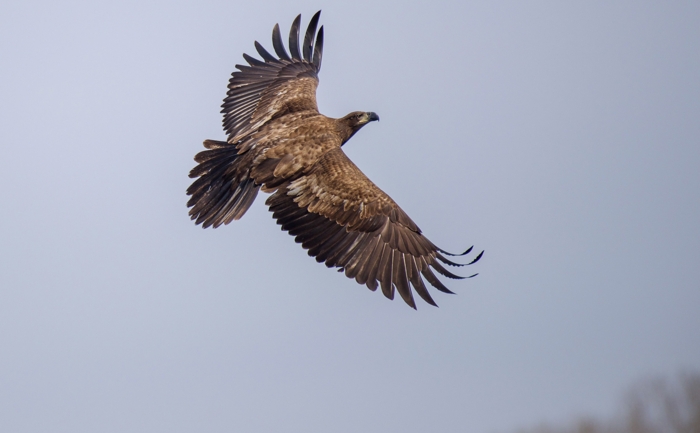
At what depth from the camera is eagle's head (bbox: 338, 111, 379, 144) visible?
12656 millimetres

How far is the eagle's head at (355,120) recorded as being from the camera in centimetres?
1266

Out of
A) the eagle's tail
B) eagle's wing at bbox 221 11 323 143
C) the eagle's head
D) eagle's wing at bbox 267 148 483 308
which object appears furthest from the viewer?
eagle's wing at bbox 221 11 323 143

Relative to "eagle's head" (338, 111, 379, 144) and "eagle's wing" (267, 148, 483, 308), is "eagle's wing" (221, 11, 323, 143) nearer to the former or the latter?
"eagle's head" (338, 111, 379, 144)

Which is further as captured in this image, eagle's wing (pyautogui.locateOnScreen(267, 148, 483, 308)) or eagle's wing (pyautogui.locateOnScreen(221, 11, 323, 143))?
eagle's wing (pyautogui.locateOnScreen(221, 11, 323, 143))

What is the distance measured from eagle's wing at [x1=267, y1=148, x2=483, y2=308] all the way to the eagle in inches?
0.4

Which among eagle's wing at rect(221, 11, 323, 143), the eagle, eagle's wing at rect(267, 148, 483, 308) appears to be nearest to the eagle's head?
the eagle

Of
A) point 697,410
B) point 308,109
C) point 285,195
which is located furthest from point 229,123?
point 697,410

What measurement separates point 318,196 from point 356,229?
1.96 feet

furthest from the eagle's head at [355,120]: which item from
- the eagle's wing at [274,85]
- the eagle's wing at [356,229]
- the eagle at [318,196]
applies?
the eagle's wing at [356,229]

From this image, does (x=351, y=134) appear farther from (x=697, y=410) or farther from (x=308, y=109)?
(x=697, y=410)

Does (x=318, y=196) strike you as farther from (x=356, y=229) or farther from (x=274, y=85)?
(x=274, y=85)

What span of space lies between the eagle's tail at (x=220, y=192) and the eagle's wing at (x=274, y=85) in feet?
2.04

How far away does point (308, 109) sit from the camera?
520 inches

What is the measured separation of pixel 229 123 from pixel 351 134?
1.74 metres
